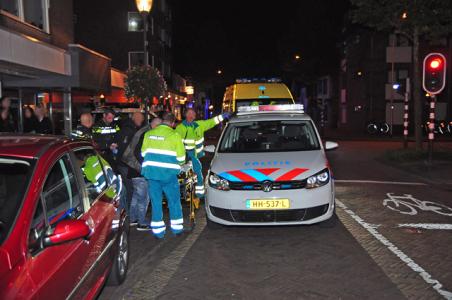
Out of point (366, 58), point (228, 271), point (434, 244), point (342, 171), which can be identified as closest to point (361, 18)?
point (342, 171)

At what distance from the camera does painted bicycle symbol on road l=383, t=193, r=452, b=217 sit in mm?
8570

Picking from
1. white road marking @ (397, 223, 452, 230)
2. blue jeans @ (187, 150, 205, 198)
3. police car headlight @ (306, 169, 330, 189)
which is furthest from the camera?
blue jeans @ (187, 150, 205, 198)

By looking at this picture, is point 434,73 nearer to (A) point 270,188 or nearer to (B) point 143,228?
(A) point 270,188

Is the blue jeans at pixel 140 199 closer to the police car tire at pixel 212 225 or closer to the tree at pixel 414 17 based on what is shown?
the police car tire at pixel 212 225

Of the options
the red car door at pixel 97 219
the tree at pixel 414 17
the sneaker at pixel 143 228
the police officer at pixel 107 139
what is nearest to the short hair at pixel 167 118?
the police officer at pixel 107 139

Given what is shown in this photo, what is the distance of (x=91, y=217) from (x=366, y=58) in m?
36.0

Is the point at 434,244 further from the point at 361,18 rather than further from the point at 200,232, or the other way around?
the point at 361,18

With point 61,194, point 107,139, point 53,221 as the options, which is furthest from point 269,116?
point 53,221

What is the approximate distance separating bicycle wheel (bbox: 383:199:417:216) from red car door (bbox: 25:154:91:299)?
627 centimetres

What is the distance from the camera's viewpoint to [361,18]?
17.1m

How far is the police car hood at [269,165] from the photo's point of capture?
21.8 feet

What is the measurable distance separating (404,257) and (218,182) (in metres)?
2.56

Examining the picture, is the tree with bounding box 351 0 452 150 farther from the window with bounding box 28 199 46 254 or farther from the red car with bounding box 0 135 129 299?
→ the window with bounding box 28 199 46 254

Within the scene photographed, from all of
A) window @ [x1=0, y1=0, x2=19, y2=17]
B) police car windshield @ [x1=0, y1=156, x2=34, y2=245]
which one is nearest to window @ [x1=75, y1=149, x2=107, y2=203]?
police car windshield @ [x1=0, y1=156, x2=34, y2=245]
